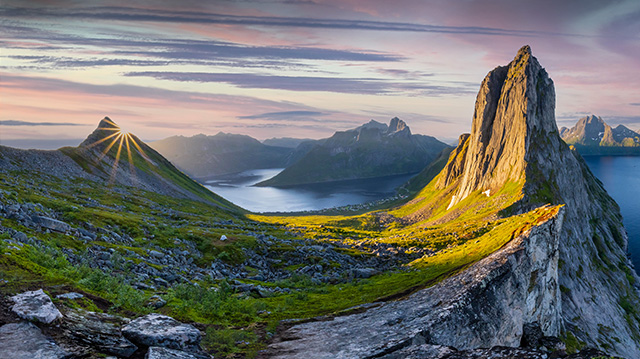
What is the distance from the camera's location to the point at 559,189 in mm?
Result: 97000

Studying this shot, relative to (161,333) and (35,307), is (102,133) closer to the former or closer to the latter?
(35,307)

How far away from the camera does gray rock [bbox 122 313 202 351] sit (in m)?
15.1

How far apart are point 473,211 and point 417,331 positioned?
10285cm

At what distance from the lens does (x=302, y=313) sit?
27.1 meters

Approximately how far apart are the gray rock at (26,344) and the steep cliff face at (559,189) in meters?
62.7

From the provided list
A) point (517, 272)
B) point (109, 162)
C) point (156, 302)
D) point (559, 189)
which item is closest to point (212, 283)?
point (156, 302)

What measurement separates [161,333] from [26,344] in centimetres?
500

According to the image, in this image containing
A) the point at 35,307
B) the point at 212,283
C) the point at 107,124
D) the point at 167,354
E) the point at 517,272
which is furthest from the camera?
the point at 107,124

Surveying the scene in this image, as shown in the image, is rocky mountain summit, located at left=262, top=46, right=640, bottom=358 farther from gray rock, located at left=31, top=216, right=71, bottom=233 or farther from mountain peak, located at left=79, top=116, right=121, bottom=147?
mountain peak, located at left=79, top=116, right=121, bottom=147

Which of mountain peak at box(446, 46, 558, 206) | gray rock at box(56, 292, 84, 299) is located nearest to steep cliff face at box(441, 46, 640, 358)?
mountain peak at box(446, 46, 558, 206)

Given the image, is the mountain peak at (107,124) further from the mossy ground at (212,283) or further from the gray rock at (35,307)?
the gray rock at (35,307)

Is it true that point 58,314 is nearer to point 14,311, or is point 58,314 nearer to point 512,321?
point 14,311

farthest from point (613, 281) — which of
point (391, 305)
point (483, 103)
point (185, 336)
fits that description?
point (185, 336)

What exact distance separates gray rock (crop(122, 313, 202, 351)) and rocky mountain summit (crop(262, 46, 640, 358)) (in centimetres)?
529
